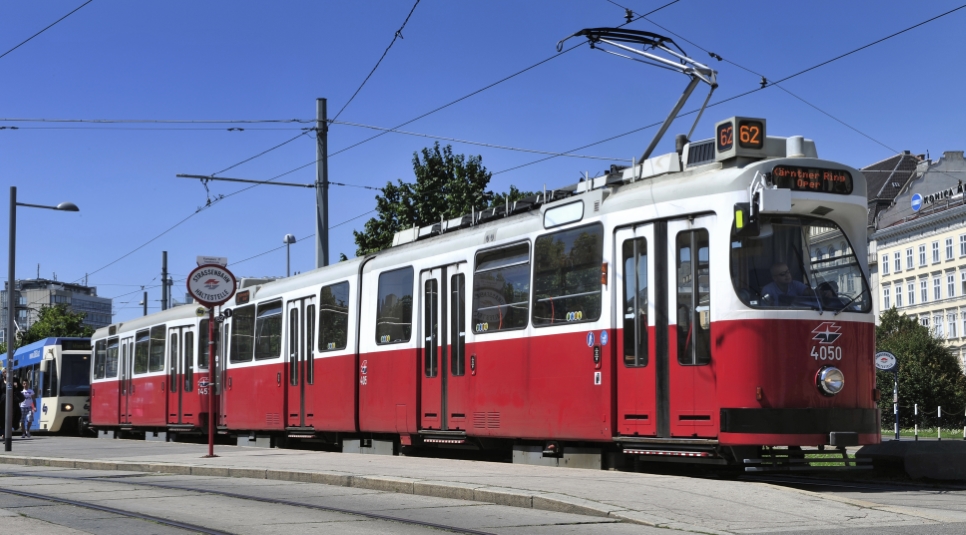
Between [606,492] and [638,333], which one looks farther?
[638,333]

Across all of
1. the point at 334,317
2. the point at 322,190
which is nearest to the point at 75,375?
the point at 322,190

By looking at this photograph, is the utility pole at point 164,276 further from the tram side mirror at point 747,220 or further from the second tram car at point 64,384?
the tram side mirror at point 747,220

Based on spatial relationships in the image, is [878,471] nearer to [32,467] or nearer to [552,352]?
[552,352]

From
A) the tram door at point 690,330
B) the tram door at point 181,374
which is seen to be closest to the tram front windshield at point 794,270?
the tram door at point 690,330

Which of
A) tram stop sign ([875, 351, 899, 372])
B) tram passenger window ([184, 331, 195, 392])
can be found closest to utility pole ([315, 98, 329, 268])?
tram passenger window ([184, 331, 195, 392])

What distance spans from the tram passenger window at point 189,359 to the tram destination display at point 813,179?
1693 centimetres

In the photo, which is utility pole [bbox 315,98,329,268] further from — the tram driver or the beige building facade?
the beige building facade

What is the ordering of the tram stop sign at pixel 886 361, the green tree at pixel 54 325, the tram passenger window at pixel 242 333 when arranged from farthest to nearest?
the green tree at pixel 54 325
the tram stop sign at pixel 886 361
the tram passenger window at pixel 242 333

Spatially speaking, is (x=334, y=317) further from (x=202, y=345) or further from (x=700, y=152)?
(x=700, y=152)

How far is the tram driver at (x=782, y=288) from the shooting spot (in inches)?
476

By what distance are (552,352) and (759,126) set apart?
3.43 m

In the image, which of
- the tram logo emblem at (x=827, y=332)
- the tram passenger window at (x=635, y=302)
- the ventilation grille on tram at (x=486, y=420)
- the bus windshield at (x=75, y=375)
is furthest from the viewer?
the bus windshield at (x=75, y=375)

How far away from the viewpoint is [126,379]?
31.2 metres

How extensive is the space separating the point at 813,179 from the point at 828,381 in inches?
80.0
